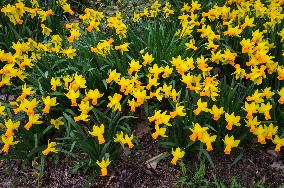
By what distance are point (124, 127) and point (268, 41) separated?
5.42 ft

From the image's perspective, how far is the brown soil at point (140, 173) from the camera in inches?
114

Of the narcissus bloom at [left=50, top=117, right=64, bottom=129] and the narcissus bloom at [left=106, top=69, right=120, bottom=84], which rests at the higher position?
the narcissus bloom at [left=106, top=69, right=120, bottom=84]

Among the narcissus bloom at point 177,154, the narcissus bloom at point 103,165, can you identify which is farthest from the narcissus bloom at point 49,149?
the narcissus bloom at point 177,154

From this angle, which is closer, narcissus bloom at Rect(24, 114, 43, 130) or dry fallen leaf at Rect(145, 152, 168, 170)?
narcissus bloom at Rect(24, 114, 43, 130)

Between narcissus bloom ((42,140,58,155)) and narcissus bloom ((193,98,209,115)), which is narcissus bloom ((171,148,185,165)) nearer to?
narcissus bloom ((193,98,209,115))

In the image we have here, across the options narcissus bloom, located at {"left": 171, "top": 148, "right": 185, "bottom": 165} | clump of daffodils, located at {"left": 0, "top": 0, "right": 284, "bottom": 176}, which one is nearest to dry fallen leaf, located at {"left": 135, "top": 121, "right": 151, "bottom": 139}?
clump of daffodils, located at {"left": 0, "top": 0, "right": 284, "bottom": 176}

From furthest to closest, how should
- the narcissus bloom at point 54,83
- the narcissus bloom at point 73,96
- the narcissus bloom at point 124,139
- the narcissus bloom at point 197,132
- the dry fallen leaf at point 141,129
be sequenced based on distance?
the dry fallen leaf at point 141,129, the narcissus bloom at point 54,83, the narcissus bloom at point 73,96, the narcissus bloom at point 124,139, the narcissus bloom at point 197,132

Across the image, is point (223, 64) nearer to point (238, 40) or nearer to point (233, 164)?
point (238, 40)

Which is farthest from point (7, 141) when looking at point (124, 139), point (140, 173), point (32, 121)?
point (140, 173)

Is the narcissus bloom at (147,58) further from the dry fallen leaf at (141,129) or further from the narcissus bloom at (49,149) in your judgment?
the narcissus bloom at (49,149)

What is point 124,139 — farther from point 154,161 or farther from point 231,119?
point 231,119

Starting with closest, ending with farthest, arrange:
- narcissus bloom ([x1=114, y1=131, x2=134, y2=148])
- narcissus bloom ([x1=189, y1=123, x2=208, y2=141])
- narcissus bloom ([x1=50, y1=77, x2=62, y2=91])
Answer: narcissus bloom ([x1=189, y1=123, x2=208, y2=141]) < narcissus bloom ([x1=114, y1=131, x2=134, y2=148]) < narcissus bloom ([x1=50, y1=77, x2=62, y2=91])

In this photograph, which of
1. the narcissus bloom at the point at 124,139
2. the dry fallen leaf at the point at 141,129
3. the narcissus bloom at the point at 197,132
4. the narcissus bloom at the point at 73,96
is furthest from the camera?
the dry fallen leaf at the point at 141,129

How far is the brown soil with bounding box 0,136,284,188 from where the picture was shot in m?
2.90
